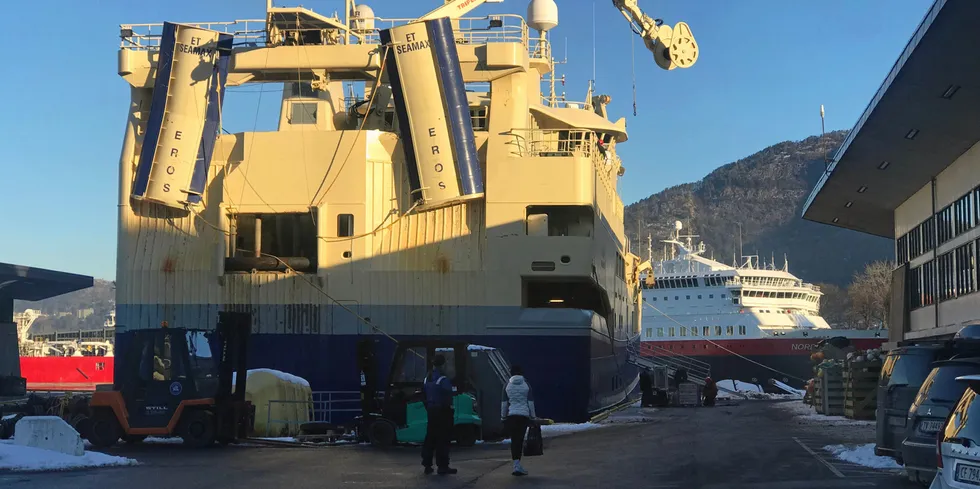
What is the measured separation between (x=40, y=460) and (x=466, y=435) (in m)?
7.26

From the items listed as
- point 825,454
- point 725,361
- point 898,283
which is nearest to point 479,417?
point 825,454

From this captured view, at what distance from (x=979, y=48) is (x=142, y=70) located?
2054 cm

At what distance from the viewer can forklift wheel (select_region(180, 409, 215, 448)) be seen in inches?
723

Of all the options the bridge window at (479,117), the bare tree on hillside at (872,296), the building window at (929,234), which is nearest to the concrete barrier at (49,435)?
the bridge window at (479,117)

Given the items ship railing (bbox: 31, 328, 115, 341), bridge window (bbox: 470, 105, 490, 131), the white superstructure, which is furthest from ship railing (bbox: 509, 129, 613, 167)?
ship railing (bbox: 31, 328, 115, 341)

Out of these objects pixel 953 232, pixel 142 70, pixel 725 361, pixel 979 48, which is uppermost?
pixel 142 70

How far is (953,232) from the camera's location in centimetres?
2803

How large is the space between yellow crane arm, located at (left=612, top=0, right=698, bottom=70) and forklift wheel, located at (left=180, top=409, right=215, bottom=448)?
21296 millimetres

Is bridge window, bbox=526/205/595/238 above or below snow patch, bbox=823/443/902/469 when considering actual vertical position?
above

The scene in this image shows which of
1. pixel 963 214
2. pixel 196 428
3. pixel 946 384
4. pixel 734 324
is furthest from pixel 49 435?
pixel 734 324

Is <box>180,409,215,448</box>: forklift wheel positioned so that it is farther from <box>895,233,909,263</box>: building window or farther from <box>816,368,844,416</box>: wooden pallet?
<box>895,233,909,263</box>: building window

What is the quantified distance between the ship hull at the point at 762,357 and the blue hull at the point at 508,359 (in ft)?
154

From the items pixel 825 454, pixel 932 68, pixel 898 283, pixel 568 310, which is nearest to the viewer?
pixel 825 454

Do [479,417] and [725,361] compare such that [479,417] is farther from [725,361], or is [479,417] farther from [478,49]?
[725,361]
